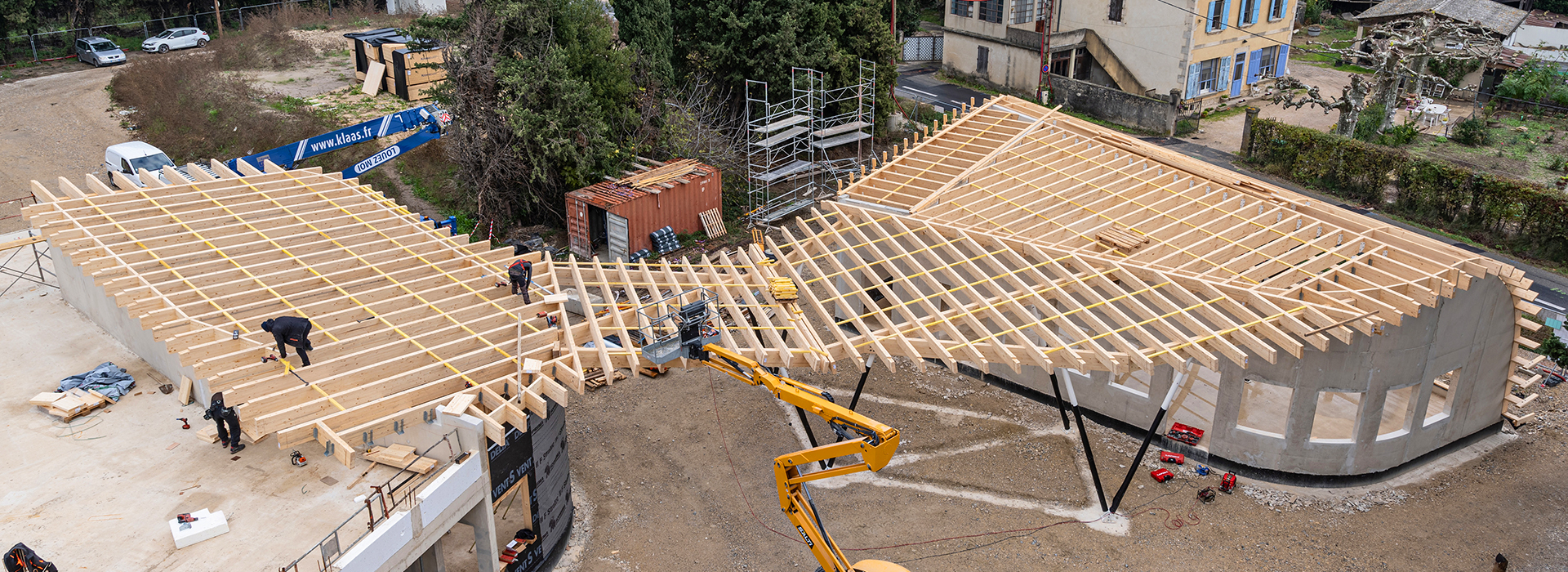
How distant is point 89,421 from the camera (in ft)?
54.0

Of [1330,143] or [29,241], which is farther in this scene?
[1330,143]

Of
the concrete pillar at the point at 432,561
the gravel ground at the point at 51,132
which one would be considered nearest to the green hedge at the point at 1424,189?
the concrete pillar at the point at 432,561

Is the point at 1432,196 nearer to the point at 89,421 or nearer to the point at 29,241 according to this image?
the point at 89,421

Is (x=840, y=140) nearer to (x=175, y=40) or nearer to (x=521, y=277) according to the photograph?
(x=521, y=277)

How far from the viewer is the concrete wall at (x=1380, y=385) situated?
18953mm

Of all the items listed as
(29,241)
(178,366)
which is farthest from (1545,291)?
(29,241)

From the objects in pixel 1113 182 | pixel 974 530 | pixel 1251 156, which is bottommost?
pixel 974 530

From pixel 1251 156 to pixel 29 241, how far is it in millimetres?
38120

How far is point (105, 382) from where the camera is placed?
1736cm

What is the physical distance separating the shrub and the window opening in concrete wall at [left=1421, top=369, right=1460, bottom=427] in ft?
67.5

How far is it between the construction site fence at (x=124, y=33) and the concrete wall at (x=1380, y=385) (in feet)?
154

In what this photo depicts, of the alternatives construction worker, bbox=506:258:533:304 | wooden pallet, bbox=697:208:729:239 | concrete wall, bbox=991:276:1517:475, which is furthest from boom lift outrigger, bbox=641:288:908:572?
wooden pallet, bbox=697:208:729:239

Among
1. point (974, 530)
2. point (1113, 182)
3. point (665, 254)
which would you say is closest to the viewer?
point (974, 530)

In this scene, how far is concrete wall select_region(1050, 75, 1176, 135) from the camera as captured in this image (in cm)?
4125
